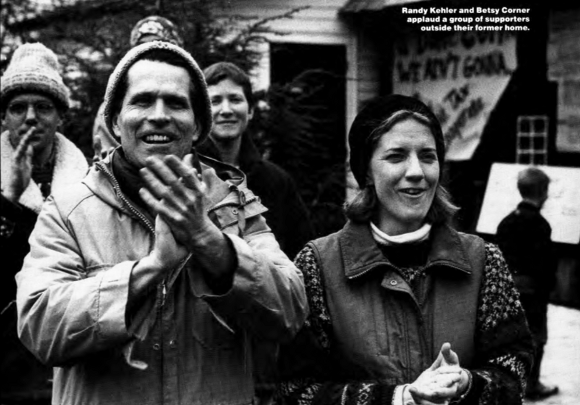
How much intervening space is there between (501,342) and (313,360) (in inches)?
23.4

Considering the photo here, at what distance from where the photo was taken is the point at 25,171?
4789 mm

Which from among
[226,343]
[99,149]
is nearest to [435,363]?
[226,343]

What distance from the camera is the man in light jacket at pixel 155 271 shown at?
109 inches

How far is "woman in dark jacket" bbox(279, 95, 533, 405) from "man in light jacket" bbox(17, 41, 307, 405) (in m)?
0.28

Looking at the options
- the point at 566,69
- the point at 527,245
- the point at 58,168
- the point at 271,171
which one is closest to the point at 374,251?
the point at 271,171

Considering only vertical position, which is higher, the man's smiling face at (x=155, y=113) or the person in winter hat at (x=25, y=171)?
the man's smiling face at (x=155, y=113)

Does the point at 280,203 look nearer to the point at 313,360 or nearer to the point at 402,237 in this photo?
the point at 402,237

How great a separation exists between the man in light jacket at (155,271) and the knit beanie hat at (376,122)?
0.56 m

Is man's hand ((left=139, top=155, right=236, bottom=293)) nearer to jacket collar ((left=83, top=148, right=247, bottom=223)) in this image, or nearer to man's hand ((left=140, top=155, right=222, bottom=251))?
man's hand ((left=140, top=155, right=222, bottom=251))

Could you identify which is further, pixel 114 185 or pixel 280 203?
pixel 280 203

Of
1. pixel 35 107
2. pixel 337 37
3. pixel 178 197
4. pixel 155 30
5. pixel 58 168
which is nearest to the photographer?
pixel 178 197

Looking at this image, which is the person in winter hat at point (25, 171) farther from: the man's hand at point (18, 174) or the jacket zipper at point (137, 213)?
the jacket zipper at point (137, 213)

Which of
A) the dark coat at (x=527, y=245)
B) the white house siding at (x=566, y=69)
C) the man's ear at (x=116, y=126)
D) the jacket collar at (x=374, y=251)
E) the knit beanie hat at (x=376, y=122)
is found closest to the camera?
the man's ear at (x=116, y=126)

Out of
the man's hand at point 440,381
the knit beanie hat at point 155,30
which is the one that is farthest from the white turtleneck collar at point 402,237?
the knit beanie hat at point 155,30
